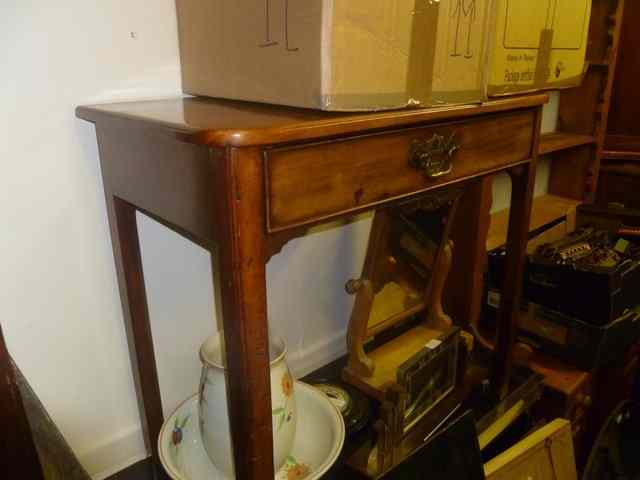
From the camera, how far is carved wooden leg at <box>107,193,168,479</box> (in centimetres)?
85

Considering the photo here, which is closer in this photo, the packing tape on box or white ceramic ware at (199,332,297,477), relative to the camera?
the packing tape on box

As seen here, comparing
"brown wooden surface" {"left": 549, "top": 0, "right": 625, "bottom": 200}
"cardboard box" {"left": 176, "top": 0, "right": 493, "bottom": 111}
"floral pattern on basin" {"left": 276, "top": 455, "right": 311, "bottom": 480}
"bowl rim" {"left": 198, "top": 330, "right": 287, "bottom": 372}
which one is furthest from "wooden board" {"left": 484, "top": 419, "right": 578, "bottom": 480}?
"brown wooden surface" {"left": 549, "top": 0, "right": 625, "bottom": 200}

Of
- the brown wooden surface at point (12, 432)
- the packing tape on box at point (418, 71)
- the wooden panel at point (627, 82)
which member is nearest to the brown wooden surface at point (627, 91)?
the wooden panel at point (627, 82)

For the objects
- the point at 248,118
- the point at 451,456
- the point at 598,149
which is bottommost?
the point at 451,456

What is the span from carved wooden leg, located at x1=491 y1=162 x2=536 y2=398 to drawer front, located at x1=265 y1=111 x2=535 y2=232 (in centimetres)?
17

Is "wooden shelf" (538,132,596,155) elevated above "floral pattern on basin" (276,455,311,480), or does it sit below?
above

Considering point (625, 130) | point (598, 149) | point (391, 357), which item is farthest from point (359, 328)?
point (625, 130)

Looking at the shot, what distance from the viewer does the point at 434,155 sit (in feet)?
2.46

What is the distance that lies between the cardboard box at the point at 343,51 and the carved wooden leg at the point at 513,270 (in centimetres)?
30

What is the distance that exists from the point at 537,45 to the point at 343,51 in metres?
0.55

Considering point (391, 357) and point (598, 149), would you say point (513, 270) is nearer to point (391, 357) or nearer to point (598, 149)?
point (391, 357)

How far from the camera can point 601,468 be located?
4.38 feet

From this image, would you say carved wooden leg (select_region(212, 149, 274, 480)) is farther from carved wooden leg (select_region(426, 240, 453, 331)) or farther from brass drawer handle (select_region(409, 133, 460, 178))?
carved wooden leg (select_region(426, 240, 453, 331))

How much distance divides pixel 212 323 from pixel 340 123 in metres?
0.64
